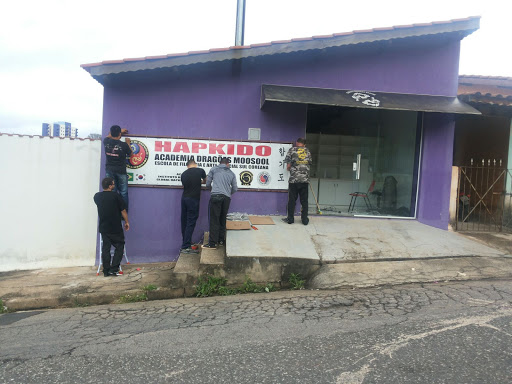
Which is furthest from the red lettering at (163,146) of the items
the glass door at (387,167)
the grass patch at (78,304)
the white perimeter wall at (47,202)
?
the glass door at (387,167)

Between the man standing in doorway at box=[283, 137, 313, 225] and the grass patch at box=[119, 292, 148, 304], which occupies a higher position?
the man standing in doorway at box=[283, 137, 313, 225]

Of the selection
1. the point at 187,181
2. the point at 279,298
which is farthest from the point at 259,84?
the point at 279,298

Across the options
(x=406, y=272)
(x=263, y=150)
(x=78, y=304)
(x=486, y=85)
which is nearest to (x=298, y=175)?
(x=263, y=150)

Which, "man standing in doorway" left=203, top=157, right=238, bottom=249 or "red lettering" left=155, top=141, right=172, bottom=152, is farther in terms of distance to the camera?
"red lettering" left=155, top=141, right=172, bottom=152

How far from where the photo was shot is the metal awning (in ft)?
22.4

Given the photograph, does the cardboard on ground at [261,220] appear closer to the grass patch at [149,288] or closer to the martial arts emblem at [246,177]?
the martial arts emblem at [246,177]

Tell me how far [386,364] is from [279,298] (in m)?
2.13

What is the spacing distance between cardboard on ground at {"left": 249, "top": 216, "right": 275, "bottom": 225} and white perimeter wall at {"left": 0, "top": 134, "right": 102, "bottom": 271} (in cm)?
314

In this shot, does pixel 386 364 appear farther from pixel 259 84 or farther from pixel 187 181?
pixel 259 84

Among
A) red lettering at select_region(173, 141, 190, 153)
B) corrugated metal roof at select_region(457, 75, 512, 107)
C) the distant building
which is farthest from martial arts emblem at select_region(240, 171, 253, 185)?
corrugated metal roof at select_region(457, 75, 512, 107)

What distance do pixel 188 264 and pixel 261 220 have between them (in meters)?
1.89

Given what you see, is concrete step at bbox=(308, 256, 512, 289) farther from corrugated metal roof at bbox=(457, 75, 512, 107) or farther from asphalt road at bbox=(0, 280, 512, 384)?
corrugated metal roof at bbox=(457, 75, 512, 107)

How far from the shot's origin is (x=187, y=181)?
6.64 metres

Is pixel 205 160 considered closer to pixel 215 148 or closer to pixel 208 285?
pixel 215 148
